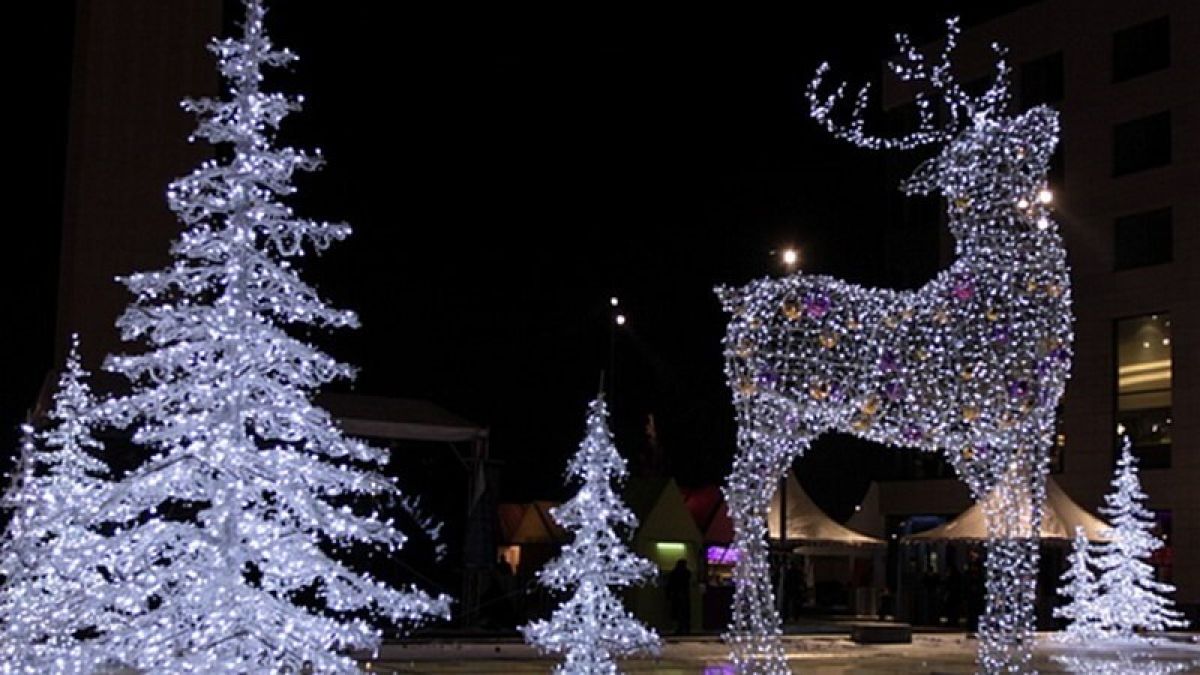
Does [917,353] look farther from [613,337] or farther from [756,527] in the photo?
[613,337]

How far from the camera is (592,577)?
41.1ft

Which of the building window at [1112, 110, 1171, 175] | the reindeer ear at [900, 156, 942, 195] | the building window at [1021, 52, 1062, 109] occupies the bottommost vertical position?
the reindeer ear at [900, 156, 942, 195]

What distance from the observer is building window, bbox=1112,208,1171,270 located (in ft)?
112

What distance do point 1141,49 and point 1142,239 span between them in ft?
14.4

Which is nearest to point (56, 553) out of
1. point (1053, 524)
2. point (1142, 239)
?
point (1053, 524)

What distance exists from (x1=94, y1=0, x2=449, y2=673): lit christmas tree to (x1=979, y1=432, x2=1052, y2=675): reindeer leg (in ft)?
24.7

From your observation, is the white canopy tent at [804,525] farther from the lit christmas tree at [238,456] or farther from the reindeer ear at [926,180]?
the lit christmas tree at [238,456]

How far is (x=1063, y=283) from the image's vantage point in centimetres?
1507

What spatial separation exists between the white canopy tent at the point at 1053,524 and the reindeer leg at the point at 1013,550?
1031 centimetres

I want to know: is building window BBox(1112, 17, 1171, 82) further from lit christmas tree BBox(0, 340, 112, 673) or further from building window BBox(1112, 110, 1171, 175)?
lit christmas tree BBox(0, 340, 112, 673)

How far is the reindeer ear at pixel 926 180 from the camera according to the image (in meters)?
15.7

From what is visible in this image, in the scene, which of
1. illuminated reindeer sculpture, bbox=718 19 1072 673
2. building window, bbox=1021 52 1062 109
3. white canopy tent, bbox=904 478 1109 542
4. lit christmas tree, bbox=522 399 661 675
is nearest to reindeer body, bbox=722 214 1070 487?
illuminated reindeer sculpture, bbox=718 19 1072 673

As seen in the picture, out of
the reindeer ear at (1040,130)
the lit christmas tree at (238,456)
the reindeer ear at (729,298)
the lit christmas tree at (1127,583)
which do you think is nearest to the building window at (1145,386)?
the lit christmas tree at (1127,583)

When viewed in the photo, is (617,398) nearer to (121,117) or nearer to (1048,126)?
(121,117)
